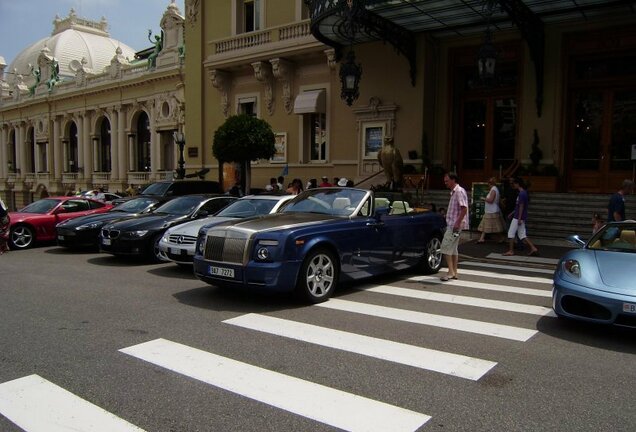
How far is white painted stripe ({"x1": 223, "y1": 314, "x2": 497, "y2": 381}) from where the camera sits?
192 inches

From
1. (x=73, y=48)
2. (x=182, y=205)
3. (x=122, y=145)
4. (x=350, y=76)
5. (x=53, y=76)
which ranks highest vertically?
(x=73, y=48)

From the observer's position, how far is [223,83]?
83.3ft

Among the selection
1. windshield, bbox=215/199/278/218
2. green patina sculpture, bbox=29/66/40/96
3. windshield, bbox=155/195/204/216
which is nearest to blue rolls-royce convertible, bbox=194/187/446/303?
windshield, bbox=215/199/278/218

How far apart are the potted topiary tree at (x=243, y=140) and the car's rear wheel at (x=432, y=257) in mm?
10436

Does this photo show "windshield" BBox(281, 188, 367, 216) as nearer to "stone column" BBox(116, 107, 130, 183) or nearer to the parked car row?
the parked car row

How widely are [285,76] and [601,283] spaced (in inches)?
746

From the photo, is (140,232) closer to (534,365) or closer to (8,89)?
(534,365)

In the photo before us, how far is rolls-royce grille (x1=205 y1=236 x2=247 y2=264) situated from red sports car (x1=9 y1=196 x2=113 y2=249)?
9045 mm

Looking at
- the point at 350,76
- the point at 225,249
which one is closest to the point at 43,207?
the point at 350,76

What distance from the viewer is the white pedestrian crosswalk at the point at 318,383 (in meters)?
3.78

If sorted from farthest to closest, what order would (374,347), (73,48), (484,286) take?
(73,48)
(484,286)
(374,347)

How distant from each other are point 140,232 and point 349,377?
773 centimetres

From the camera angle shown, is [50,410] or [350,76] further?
[350,76]

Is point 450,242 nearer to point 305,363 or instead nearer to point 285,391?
point 305,363
